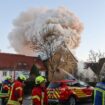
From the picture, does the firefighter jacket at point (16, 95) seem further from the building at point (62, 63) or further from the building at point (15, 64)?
the building at point (62, 63)

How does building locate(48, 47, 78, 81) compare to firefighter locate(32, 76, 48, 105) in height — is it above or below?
above

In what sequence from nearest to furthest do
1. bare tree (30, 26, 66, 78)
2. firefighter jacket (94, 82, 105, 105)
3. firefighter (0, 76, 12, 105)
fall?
firefighter jacket (94, 82, 105, 105)
firefighter (0, 76, 12, 105)
bare tree (30, 26, 66, 78)

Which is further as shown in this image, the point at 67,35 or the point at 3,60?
the point at 67,35

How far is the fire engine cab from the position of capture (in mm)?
20906

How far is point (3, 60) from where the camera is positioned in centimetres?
6769

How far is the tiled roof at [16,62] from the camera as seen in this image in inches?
2625

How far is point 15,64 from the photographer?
225 feet

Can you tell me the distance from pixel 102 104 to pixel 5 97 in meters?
9.99

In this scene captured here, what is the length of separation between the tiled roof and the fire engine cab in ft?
144

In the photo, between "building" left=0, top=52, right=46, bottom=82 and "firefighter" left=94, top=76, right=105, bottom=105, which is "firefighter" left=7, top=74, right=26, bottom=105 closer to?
"firefighter" left=94, top=76, right=105, bottom=105

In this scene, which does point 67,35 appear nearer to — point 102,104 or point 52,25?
point 52,25

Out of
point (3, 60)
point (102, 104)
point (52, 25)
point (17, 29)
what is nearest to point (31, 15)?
point (17, 29)

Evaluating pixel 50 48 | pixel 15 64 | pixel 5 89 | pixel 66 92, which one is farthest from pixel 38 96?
pixel 15 64

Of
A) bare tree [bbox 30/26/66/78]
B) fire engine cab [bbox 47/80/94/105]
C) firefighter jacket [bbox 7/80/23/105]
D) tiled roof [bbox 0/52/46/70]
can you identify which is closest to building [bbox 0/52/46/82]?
tiled roof [bbox 0/52/46/70]
